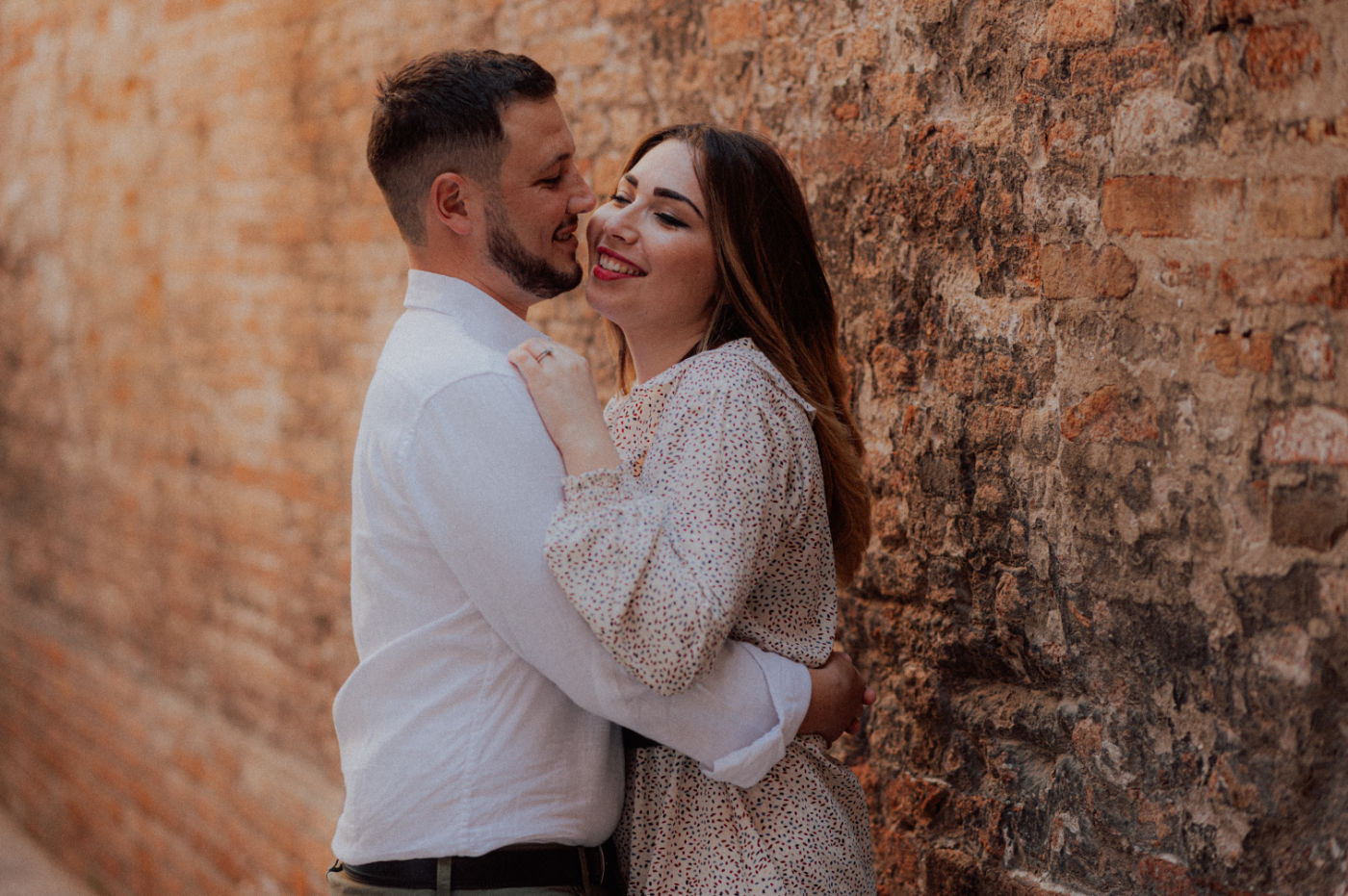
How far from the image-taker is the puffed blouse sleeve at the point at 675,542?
5.73ft

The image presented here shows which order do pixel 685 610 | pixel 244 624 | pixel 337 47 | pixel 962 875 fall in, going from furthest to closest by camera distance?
pixel 244 624 → pixel 337 47 → pixel 962 875 → pixel 685 610

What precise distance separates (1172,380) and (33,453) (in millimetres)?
7961

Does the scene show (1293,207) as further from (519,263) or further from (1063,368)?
(519,263)

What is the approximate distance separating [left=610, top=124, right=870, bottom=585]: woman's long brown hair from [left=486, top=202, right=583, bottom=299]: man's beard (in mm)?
306

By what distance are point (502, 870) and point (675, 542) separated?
0.62m

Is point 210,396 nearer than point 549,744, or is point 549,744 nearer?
point 549,744

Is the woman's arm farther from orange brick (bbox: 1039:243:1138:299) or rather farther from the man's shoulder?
orange brick (bbox: 1039:243:1138:299)

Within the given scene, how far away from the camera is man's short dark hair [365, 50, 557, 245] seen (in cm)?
215

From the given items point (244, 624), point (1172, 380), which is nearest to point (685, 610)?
point (1172, 380)

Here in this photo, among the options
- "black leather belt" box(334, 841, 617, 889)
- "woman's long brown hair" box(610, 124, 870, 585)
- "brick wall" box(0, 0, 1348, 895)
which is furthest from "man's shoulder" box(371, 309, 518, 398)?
"brick wall" box(0, 0, 1348, 895)

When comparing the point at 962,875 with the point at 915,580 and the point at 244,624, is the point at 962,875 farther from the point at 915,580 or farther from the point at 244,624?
the point at 244,624

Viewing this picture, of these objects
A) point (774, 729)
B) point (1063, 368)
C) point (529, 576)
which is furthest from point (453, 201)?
point (1063, 368)

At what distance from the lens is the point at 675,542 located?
179 cm

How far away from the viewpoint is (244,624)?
5.71 m
